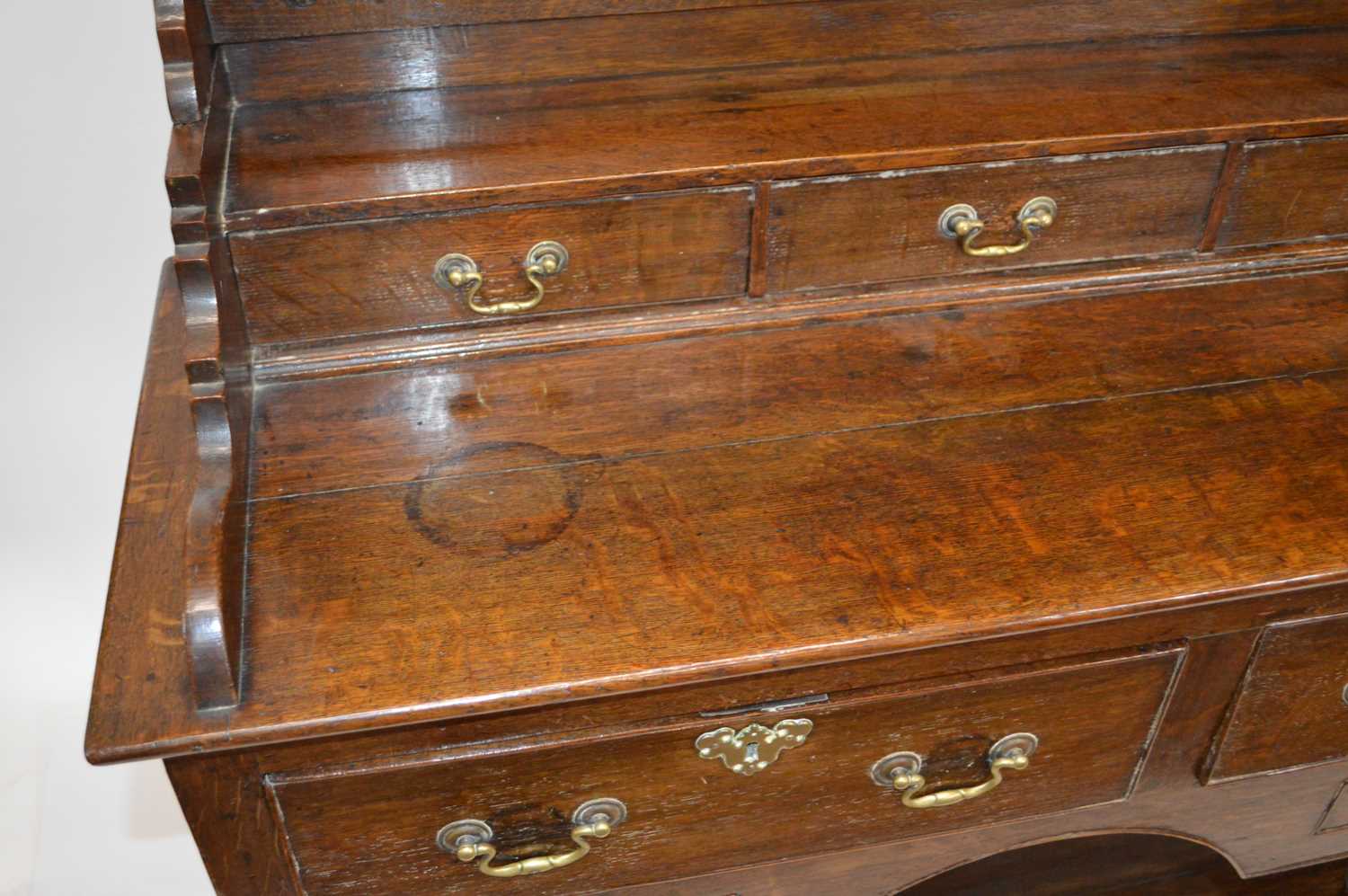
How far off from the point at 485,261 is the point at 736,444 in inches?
11.6

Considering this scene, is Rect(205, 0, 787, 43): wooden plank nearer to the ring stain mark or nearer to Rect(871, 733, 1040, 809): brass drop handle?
the ring stain mark

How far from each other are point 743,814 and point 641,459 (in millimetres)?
336

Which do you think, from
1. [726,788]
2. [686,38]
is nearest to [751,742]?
[726,788]

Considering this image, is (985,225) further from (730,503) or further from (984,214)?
(730,503)

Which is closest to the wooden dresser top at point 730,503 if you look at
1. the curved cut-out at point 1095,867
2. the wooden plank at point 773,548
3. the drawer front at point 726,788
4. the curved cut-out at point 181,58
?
the wooden plank at point 773,548

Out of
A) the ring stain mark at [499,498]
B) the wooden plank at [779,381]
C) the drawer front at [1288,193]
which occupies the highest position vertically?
the drawer front at [1288,193]

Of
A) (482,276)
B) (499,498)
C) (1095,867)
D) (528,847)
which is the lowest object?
(1095,867)

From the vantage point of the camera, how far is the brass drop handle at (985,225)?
1334mm

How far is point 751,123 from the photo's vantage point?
132 cm

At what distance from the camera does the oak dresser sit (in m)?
1.07

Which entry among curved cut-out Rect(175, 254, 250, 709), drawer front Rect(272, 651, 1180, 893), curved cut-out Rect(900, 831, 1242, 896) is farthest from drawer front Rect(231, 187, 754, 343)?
curved cut-out Rect(900, 831, 1242, 896)

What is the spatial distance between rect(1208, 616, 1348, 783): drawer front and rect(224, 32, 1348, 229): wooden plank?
50 centimetres

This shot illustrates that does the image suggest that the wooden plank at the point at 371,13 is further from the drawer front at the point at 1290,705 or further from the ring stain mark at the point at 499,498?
the drawer front at the point at 1290,705

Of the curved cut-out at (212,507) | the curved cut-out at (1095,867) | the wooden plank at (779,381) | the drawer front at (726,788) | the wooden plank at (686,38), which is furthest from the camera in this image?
the curved cut-out at (1095,867)
